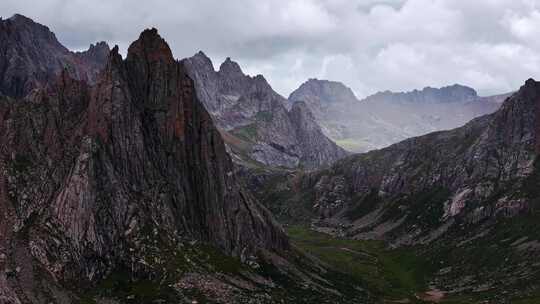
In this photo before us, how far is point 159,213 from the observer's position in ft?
612

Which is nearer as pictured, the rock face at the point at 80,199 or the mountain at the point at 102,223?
the rock face at the point at 80,199

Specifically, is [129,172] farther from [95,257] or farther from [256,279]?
[256,279]

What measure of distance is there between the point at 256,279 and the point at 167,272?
32078 mm

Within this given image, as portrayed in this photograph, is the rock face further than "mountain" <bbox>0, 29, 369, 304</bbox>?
No

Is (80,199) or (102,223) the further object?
(102,223)

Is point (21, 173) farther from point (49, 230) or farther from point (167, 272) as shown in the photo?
point (167, 272)

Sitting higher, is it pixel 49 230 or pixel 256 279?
pixel 49 230

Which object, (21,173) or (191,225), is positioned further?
(191,225)

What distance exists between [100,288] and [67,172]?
1509 inches

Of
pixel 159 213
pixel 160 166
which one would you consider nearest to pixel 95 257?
pixel 159 213

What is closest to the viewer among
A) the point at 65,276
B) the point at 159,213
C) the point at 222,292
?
the point at 65,276

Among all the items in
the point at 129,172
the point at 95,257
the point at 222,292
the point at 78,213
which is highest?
the point at 129,172

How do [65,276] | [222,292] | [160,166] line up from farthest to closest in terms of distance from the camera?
[160,166] < [222,292] < [65,276]

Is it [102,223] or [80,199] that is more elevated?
[80,199]
